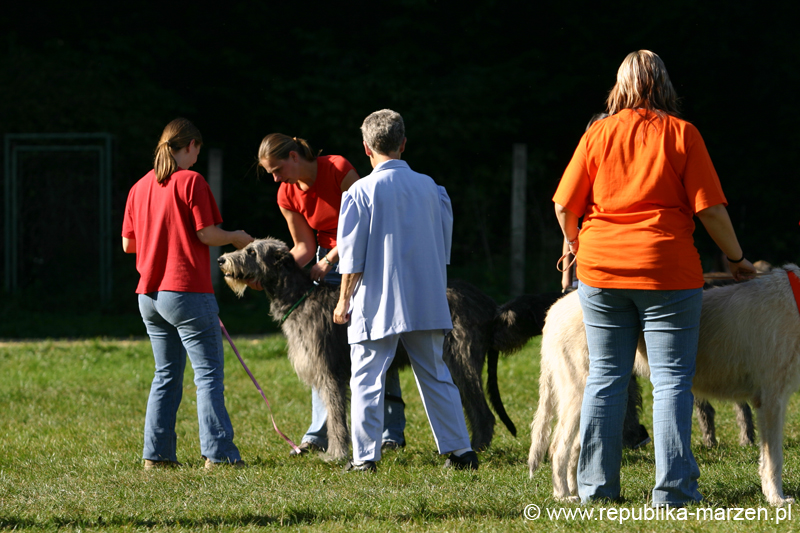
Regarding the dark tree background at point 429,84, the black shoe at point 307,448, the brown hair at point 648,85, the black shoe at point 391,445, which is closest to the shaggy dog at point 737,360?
the brown hair at point 648,85

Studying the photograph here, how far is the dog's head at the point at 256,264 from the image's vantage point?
5617 mm

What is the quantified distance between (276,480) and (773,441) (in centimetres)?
263

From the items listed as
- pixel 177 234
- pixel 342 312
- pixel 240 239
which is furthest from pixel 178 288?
pixel 342 312

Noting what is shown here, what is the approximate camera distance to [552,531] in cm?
352

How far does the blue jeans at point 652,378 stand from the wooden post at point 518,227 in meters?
9.17

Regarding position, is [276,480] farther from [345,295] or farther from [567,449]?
[567,449]

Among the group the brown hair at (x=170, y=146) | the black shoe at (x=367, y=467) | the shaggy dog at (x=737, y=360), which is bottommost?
the black shoe at (x=367, y=467)

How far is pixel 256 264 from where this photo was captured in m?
5.63

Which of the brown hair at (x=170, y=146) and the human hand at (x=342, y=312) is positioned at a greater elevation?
the brown hair at (x=170, y=146)

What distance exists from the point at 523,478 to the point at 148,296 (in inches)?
98.1

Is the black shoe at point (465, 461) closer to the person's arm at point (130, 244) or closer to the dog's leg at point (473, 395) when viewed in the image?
the dog's leg at point (473, 395)

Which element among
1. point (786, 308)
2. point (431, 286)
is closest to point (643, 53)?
point (786, 308)

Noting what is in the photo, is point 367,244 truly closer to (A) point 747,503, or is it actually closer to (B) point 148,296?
(B) point 148,296

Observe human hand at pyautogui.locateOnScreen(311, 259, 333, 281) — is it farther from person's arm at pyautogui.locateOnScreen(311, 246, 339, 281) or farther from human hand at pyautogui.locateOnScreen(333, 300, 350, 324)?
human hand at pyautogui.locateOnScreen(333, 300, 350, 324)
